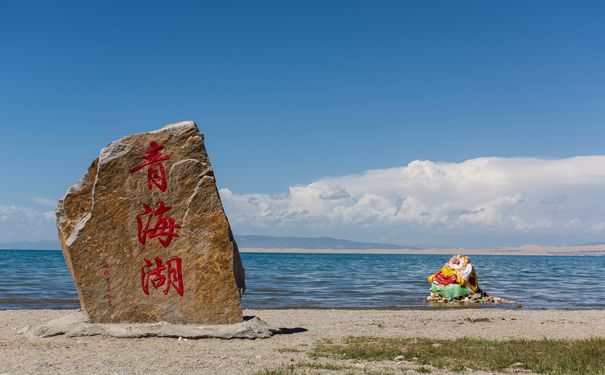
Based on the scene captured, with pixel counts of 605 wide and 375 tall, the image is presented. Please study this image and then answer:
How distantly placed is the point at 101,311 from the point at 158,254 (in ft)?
5.77

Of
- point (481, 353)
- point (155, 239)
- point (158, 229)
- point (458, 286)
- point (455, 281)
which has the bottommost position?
point (481, 353)

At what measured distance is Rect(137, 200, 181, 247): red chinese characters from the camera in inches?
540

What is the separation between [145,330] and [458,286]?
17927 mm

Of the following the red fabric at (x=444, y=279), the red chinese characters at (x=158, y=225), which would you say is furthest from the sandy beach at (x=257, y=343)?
the red fabric at (x=444, y=279)

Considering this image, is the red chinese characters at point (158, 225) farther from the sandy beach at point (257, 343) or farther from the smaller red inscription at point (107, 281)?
the sandy beach at point (257, 343)

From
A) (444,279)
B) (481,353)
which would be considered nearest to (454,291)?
(444,279)

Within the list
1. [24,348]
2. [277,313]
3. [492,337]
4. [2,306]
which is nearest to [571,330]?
[492,337]

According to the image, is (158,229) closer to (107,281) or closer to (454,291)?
(107,281)

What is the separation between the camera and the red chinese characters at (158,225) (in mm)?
13711

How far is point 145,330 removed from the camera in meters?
13.4

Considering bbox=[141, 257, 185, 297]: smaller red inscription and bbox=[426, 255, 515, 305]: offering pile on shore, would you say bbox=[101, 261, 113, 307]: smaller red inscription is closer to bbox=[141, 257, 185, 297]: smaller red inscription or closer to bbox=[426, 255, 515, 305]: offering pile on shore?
A: bbox=[141, 257, 185, 297]: smaller red inscription

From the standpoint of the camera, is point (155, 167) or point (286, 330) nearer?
point (155, 167)

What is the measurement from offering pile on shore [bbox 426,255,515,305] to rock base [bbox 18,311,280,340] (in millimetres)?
15895

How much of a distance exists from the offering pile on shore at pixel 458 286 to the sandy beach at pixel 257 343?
6656mm
